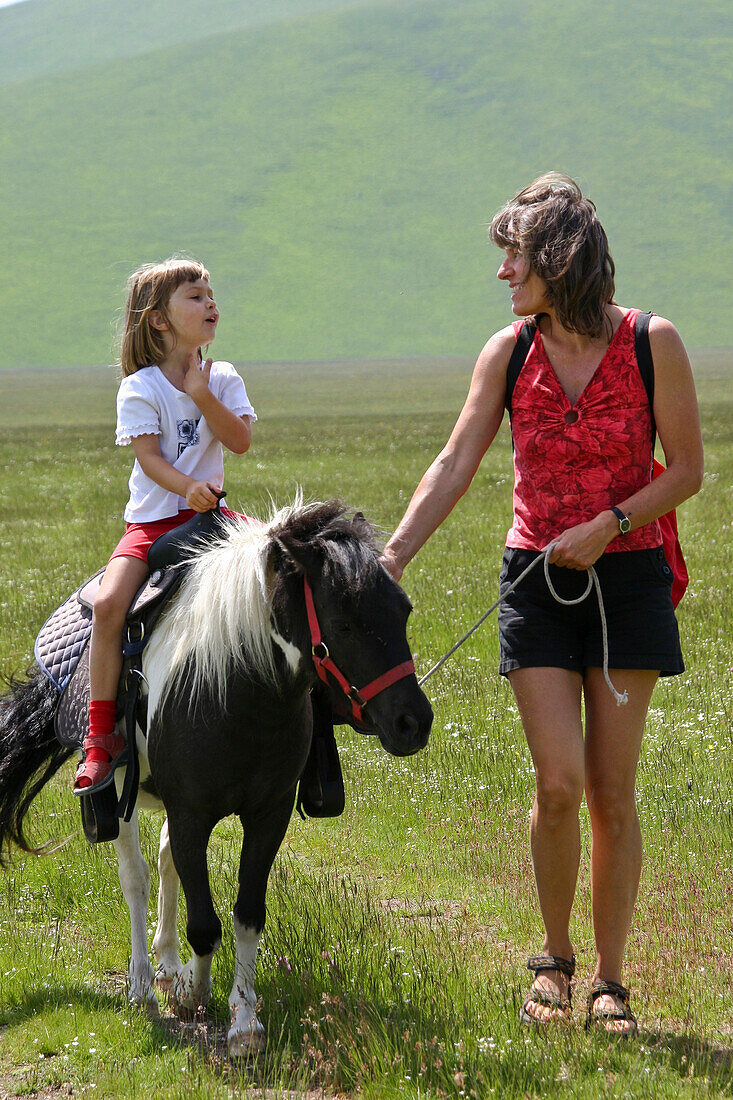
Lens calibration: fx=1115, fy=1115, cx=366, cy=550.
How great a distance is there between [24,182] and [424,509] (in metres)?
192

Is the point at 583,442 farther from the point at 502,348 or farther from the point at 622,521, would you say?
the point at 502,348

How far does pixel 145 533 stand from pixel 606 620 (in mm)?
→ 1934

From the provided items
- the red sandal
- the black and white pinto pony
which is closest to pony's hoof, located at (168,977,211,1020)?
Result: the black and white pinto pony

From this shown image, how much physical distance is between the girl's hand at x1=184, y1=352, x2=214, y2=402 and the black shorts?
58.5 inches

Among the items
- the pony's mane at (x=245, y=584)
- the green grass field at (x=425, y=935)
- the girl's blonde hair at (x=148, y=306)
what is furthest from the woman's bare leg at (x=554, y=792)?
the girl's blonde hair at (x=148, y=306)

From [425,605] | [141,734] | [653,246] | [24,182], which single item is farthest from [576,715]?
[24,182]

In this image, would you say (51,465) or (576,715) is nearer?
(576,715)

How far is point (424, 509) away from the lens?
4.37m

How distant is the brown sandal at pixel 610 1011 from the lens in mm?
3961

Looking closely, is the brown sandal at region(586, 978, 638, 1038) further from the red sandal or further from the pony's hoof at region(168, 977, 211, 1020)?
the red sandal

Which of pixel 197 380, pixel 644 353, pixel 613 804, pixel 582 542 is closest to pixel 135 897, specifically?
pixel 613 804

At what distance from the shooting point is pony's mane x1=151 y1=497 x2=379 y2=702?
3699mm

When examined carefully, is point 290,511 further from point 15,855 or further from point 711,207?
point 711,207

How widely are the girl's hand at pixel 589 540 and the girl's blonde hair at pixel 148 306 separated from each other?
2.04 m
